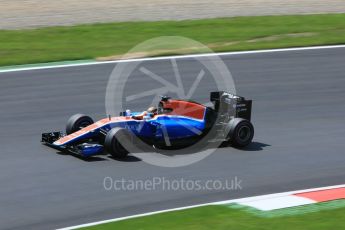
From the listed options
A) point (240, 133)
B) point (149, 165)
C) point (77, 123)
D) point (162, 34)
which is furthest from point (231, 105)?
point (162, 34)

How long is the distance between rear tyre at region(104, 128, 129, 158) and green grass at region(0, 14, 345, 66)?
858cm

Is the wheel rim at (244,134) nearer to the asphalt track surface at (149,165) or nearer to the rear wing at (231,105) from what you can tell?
the asphalt track surface at (149,165)

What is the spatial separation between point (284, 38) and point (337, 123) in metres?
8.76

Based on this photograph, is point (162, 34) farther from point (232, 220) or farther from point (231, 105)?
point (232, 220)

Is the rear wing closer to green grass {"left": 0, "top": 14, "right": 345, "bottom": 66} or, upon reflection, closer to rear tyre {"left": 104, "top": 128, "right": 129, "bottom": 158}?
rear tyre {"left": 104, "top": 128, "right": 129, "bottom": 158}

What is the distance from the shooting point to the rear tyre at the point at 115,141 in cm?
1320

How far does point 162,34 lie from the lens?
24906 millimetres

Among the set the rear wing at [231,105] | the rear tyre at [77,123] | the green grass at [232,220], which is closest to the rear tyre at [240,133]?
the rear wing at [231,105]

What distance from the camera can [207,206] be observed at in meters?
11.4

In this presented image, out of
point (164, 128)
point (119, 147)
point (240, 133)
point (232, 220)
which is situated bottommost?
point (232, 220)

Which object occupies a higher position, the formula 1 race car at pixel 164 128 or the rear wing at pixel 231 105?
the rear wing at pixel 231 105

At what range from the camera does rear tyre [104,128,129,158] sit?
13205 millimetres

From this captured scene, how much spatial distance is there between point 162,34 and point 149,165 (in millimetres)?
12072

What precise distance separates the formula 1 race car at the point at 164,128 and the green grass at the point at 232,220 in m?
2.74
